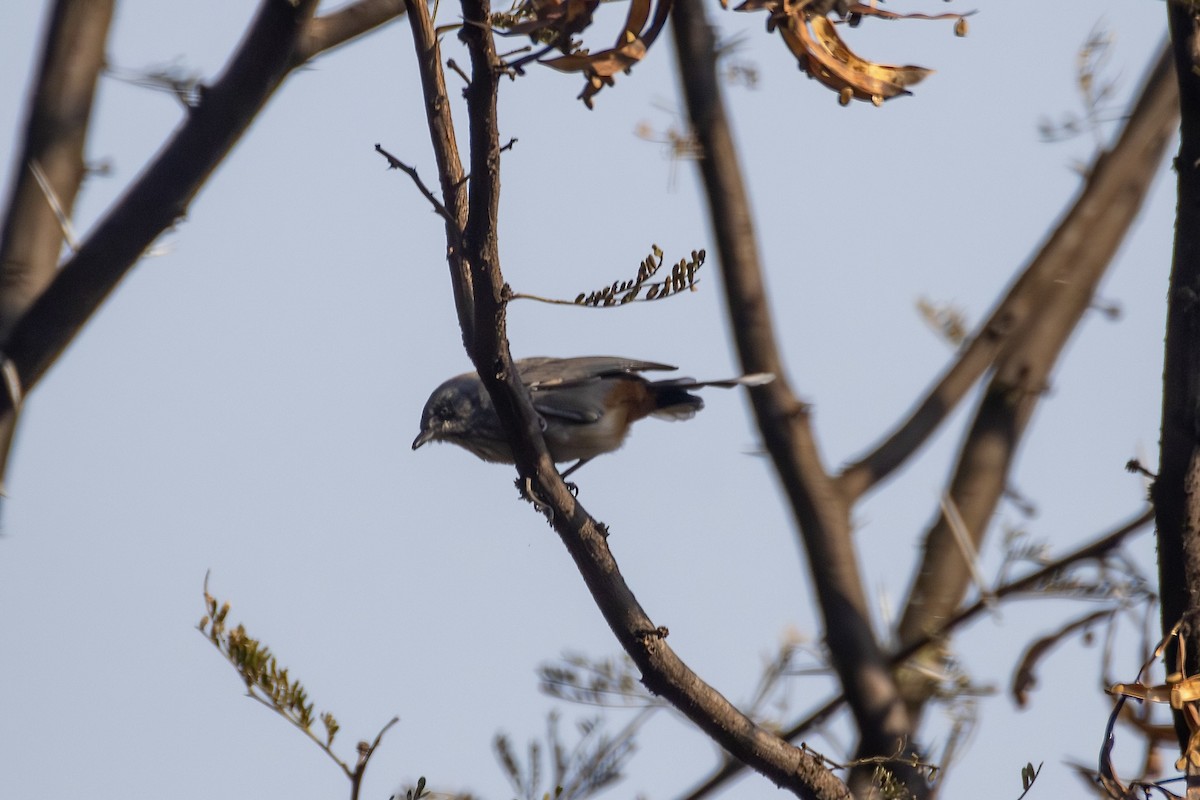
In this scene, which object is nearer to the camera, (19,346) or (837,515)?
(19,346)

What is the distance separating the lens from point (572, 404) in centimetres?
581

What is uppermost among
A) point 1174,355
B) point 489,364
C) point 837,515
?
point 837,515

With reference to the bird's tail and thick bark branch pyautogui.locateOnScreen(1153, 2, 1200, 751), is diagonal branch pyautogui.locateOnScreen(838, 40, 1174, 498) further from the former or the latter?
thick bark branch pyautogui.locateOnScreen(1153, 2, 1200, 751)

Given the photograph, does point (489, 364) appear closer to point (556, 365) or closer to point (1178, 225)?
point (1178, 225)

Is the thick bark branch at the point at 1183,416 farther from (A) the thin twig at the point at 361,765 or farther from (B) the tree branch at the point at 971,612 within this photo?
(A) the thin twig at the point at 361,765

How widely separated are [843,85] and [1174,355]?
112 cm

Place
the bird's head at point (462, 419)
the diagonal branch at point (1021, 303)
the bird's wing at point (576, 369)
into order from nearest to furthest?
the bird's wing at point (576, 369)
the bird's head at point (462, 419)
the diagonal branch at point (1021, 303)

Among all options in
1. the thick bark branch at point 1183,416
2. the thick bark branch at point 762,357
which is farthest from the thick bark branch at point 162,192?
the thick bark branch at point 1183,416

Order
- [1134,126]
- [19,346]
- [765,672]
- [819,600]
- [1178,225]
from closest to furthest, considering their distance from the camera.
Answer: [1178,225] → [19,346] → [765,672] → [819,600] → [1134,126]

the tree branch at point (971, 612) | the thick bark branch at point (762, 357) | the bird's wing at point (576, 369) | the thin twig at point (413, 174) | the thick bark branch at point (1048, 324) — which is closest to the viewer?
the thin twig at point (413, 174)

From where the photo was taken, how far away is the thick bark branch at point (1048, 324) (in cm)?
680

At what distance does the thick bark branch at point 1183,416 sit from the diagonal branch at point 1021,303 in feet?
10.4

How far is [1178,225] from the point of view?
328 cm

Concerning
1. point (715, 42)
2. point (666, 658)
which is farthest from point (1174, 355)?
point (715, 42)
